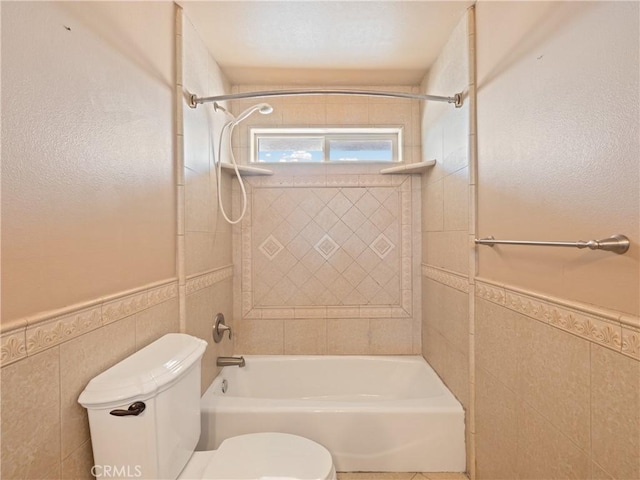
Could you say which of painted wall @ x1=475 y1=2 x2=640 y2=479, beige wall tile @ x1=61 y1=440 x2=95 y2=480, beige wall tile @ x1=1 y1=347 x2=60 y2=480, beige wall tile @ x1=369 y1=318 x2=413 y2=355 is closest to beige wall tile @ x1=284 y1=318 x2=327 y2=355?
beige wall tile @ x1=369 y1=318 x2=413 y2=355

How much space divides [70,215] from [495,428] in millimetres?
1767

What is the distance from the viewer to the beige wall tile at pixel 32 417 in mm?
794

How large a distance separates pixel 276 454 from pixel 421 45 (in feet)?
7.29

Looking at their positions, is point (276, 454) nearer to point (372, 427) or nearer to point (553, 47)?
point (372, 427)

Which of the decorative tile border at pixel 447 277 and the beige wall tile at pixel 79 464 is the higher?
the decorative tile border at pixel 447 277

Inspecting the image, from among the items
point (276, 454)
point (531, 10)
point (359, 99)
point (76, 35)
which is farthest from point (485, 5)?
point (276, 454)

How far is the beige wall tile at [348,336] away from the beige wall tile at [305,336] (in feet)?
0.17

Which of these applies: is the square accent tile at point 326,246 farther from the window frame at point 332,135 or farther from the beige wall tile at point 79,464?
the beige wall tile at point 79,464

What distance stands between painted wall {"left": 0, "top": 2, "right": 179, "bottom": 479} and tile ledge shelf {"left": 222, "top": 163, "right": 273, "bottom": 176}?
Result: 81cm

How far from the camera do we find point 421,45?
2.04 meters

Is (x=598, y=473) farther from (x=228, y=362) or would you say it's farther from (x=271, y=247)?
(x=271, y=247)

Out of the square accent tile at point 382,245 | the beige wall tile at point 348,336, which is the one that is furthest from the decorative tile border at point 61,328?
the square accent tile at point 382,245

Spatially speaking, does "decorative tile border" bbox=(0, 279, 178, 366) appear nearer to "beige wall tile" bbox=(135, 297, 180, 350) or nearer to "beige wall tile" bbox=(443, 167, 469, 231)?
"beige wall tile" bbox=(135, 297, 180, 350)

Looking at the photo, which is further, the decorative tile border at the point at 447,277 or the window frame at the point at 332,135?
the window frame at the point at 332,135
